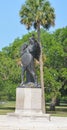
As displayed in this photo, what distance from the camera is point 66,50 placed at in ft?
186

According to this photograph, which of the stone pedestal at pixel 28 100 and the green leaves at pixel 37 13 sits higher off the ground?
the green leaves at pixel 37 13

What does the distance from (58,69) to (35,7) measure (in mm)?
17207

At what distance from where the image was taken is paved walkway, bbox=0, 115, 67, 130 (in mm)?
17344

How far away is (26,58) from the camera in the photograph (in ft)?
66.2

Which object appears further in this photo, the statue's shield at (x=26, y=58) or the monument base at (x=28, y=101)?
the statue's shield at (x=26, y=58)

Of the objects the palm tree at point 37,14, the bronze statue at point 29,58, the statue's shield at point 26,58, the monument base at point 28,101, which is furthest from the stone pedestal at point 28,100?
the palm tree at point 37,14

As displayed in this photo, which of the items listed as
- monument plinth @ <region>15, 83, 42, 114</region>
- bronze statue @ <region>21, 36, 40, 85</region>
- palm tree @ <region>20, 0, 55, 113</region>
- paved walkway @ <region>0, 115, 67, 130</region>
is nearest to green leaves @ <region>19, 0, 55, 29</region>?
palm tree @ <region>20, 0, 55, 113</region>

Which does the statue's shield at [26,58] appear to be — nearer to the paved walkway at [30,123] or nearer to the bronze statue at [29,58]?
the bronze statue at [29,58]

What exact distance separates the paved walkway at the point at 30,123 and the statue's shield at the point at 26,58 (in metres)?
2.89

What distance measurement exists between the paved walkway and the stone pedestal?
720 mm

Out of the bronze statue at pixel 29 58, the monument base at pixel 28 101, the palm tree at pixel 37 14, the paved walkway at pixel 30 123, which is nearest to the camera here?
the paved walkway at pixel 30 123

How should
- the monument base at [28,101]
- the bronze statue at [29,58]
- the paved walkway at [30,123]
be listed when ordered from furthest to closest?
1. the bronze statue at [29,58]
2. the monument base at [28,101]
3. the paved walkway at [30,123]

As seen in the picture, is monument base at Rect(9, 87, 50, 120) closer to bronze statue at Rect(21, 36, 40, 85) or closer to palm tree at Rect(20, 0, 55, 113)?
bronze statue at Rect(21, 36, 40, 85)

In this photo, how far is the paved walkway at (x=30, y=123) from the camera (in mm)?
17344
